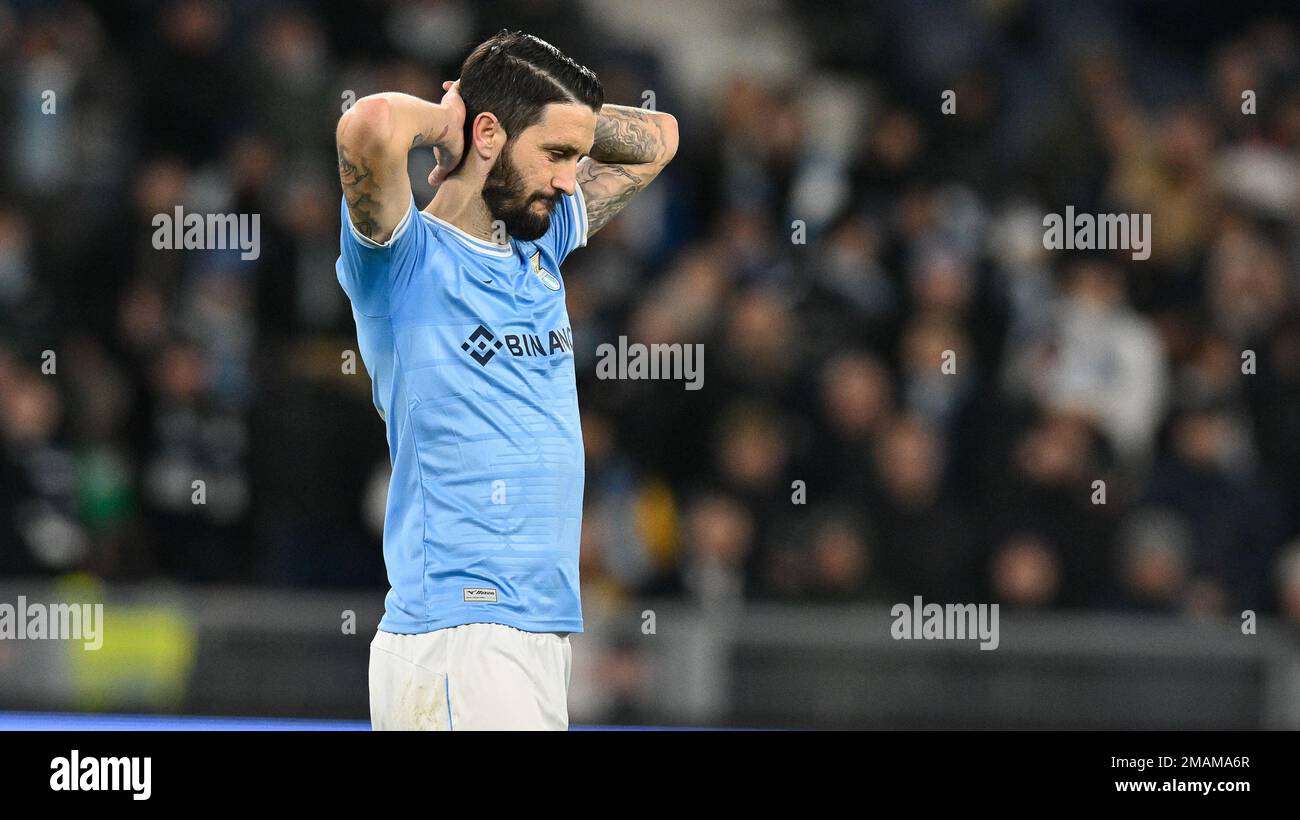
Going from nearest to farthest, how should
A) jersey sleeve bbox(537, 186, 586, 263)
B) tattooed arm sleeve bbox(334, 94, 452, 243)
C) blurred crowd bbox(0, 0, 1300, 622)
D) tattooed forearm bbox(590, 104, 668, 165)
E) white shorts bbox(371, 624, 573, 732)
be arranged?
tattooed arm sleeve bbox(334, 94, 452, 243) → white shorts bbox(371, 624, 573, 732) → jersey sleeve bbox(537, 186, 586, 263) → tattooed forearm bbox(590, 104, 668, 165) → blurred crowd bbox(0, 0, 1300, 622)

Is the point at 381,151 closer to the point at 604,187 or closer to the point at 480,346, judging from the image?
the point at 480,346

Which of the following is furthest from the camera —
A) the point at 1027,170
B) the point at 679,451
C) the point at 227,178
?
the point at 1027,170

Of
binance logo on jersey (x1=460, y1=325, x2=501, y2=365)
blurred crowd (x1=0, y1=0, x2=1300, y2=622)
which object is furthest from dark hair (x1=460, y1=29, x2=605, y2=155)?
blurred crowd (x1=0, y1=0, x2=1300, y2=622)

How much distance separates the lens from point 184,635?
26.0ft

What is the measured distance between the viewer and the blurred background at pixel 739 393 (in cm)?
793

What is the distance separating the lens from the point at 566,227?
4.73 m

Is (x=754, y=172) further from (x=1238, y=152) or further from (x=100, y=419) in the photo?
(x=100, y=419)

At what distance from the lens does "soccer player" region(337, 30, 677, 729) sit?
4137 mm

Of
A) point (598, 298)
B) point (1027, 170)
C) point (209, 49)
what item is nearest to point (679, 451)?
point (598, 298)

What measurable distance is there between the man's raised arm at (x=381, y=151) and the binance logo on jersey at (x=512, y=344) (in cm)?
29

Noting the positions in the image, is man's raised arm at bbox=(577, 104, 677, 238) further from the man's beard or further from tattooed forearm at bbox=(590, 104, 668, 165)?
the man's beard

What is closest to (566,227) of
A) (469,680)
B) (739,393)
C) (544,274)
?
(544,274)

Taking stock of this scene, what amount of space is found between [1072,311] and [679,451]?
2156mm

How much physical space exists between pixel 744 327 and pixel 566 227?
4178 mm
